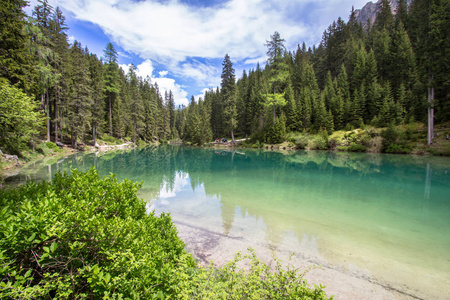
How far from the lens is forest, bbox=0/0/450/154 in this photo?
475 inches

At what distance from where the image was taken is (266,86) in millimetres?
50594

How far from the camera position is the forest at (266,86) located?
12055 mm

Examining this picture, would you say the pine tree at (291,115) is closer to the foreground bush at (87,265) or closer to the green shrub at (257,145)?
the green shrub at (257,145)

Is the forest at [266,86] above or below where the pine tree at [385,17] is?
below

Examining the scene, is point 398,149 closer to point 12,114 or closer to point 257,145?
point 257,145

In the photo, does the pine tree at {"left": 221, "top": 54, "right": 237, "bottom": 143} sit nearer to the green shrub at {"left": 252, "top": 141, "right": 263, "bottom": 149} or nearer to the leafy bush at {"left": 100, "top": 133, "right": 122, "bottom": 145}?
the green shrub at {"left": 252, "top": 141, "right": 263, "bottom": 149}

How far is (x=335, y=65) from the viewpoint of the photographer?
171 feet

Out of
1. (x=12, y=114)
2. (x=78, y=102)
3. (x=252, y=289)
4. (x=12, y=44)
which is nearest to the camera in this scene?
(x=252, y=289)

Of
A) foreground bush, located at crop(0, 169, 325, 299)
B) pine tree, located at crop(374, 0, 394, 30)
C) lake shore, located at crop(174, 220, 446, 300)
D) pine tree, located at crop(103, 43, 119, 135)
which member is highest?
pine tree, located at crop(374, 0, 394, 30)

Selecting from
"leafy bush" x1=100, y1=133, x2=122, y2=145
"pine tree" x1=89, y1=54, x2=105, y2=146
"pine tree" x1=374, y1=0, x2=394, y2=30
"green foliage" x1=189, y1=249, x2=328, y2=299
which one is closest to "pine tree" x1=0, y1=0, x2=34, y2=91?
"green foliage" x1=189, y1=249, x2=328, y2=299

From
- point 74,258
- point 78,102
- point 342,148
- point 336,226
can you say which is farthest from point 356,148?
point 78,102

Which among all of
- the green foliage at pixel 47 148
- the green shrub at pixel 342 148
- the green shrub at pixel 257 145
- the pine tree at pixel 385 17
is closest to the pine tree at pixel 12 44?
the green foliage at pixel 47 148

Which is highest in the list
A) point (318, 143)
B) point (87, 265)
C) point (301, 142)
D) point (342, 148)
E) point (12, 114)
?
point (12, 114)

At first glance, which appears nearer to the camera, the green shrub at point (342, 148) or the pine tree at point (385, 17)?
the green shrub at point (342, 148)
